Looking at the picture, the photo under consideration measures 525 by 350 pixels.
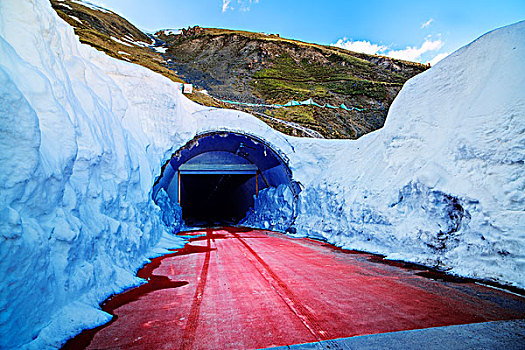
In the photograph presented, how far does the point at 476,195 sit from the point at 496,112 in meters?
1.64

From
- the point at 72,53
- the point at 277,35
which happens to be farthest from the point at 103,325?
the point at 277,35

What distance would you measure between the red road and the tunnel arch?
639 cm

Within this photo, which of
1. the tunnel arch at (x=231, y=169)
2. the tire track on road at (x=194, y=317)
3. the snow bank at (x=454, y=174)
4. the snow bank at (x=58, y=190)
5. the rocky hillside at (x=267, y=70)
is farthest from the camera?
the rocky hillside at (x=267, y=70)

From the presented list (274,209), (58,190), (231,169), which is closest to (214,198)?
(231,169)

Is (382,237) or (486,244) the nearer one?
(486,244)

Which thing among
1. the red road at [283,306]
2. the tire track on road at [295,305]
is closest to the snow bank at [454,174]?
the red road at [283,306]

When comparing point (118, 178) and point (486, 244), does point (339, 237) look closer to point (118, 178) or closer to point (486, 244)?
point (486, 244)

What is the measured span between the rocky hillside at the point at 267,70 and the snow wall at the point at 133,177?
16174mm

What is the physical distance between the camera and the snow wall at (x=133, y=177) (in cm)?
266

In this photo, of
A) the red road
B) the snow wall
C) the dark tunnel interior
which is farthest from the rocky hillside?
the red road

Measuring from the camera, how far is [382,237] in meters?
6.58

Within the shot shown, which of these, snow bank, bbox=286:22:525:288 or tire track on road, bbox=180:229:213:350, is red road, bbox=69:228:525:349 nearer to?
tire track on road, bbox=180:229:213:350

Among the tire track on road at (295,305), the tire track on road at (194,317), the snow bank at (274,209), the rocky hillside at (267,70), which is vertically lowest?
the tire track on road at (194,317)

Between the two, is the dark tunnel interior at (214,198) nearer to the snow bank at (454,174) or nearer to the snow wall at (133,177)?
the snow wall at (133,177)
